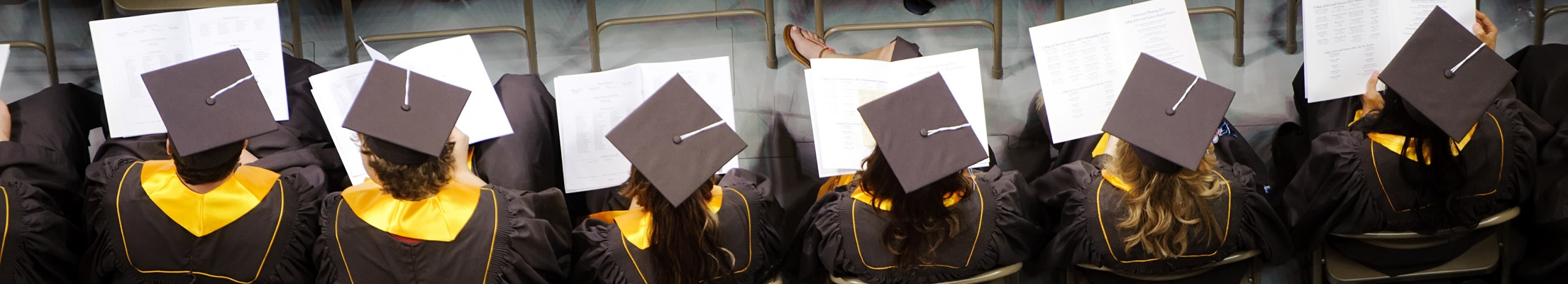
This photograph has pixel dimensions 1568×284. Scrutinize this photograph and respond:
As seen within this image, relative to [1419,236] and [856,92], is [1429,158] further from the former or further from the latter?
[856,92]

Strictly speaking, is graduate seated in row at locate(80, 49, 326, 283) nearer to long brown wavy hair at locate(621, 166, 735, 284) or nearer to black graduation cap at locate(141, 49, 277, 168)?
black graduation cap at locate(141, 49, 277, 168)

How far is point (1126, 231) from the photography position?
2441 millimetres

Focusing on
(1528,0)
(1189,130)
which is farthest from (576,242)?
(1528,0)

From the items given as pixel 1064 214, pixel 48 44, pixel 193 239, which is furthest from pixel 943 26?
pixel 48 44

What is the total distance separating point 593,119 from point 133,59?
49.1 inches

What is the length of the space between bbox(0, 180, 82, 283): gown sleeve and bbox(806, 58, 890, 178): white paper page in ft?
6.25

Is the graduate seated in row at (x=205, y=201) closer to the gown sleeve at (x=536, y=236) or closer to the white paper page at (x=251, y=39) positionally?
the white paper page at (x=251, y=39)

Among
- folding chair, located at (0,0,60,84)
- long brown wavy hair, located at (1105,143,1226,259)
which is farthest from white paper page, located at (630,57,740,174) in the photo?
folding chair, located at (0,0,60,84)

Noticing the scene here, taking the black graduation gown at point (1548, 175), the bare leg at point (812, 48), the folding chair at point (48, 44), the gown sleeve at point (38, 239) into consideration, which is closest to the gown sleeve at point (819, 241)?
the bare leg at point (812, 48)

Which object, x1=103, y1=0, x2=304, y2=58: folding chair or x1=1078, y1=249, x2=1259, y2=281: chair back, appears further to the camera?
x1=103, y1=0, x2=304, y2=58: folding chair

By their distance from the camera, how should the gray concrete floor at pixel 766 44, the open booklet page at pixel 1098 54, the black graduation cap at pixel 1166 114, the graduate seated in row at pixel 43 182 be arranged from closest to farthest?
the black graduation cap at pixel 1166 114, the graduate seated in row at pixel 43 182, the open booklet page at pixel 1098 54, the gray concrete floor at pixel 766 44

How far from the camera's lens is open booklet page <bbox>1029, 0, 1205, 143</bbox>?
2.75m

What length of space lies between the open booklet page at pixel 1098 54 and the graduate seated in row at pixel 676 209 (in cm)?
92

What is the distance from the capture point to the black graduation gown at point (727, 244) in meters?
2.34
